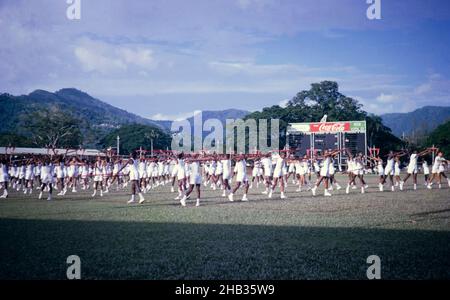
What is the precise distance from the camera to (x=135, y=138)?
115500mm

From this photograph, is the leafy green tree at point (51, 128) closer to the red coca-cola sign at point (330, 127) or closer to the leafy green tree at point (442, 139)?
the red coca-cola sign at point (330, 127)

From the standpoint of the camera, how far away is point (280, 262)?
6.69 metres

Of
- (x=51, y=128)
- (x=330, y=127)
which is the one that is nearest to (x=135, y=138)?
(x=51, y=128)

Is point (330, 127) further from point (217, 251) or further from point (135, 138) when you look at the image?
point (135, 138)

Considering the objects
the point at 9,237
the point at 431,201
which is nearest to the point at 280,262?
the point at 9,237

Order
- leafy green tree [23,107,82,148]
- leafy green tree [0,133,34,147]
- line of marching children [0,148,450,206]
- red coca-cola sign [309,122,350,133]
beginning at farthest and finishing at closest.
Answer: leafy green tree [23,107,82,148] < leafy green tree [0,133,34,147] < red coca-cola sign [309,122,350,133] < line of marching children [0,148,450,206]

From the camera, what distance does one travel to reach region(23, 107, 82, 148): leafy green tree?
264 feet

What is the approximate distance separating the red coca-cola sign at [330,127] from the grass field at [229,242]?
1396 inches

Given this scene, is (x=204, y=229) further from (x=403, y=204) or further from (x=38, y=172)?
(x=38, y=172)

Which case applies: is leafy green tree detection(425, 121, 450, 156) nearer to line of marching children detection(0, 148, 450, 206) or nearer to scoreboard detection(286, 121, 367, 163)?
scoreboard detection(286, 121, 367, 163)

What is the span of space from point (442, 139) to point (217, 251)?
7661 cm

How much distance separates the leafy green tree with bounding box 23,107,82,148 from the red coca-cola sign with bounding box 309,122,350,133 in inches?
2076

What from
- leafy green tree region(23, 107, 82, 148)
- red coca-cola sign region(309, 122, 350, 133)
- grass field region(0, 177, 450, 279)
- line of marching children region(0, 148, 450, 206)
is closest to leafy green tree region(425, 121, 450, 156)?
red coca-cola sign region(309, 122, 350, 133)

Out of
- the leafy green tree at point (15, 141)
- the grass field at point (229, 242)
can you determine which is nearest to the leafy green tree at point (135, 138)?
the leafy green tree at point (15, 141)
